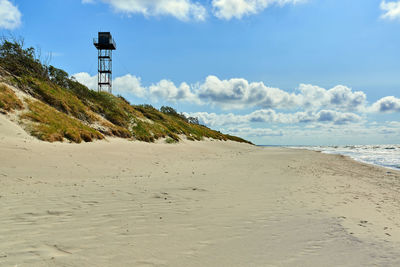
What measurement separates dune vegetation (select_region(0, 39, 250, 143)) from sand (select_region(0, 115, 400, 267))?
196 inches

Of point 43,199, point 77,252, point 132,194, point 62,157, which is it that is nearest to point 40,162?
point 62,157

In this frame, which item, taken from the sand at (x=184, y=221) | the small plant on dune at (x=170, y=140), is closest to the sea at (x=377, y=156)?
the sand at (x=184, y=221)

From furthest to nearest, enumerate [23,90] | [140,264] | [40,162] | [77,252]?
[23,90] < [40,162] < [77,252] < [140,264]

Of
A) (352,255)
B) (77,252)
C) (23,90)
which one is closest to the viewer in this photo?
(77,252)

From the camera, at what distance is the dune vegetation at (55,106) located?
1357cm

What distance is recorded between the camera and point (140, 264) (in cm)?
306

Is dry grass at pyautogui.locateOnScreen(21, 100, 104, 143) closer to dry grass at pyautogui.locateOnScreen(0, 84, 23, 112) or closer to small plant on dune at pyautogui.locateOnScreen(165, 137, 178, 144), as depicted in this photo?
dry grass at pyautogui.locateOnScreen(0, 84, 23, 112)

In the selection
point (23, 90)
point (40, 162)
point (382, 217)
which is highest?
point (23, 90)

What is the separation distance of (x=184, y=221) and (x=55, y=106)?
1744 cm

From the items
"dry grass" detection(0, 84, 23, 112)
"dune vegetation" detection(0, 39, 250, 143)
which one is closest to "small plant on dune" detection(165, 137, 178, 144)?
"dune vegetation" detection(0, 39, 250, 143)

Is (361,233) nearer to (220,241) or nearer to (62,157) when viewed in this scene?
(220,241)

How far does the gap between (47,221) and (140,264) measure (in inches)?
95.1

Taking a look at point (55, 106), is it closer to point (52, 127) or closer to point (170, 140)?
point (52, 127)

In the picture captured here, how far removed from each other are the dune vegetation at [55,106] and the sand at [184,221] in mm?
4974
